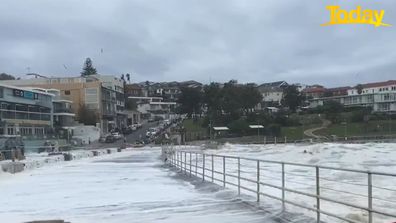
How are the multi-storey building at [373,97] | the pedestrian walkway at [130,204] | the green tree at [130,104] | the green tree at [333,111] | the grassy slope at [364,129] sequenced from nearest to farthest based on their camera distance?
the pedestrian walkway at [130,204], the grassy slope at [364,129], the green tree at [333,111], the multi-storey building at [373,97], the green tree at [130,104]

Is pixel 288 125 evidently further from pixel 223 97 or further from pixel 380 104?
pixel 380 104

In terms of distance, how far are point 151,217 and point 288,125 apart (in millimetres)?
117032

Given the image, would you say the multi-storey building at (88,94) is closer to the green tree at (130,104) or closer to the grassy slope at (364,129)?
the green tree at (130,104)

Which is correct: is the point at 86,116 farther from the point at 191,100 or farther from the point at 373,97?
the point at 373,97

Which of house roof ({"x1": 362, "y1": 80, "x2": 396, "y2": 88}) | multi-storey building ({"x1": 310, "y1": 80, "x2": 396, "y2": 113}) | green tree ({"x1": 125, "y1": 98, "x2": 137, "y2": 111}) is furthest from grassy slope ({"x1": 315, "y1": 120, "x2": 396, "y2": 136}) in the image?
green tree ({"x1": 125, "y1": 98, "x2": 137, "y2": 111})

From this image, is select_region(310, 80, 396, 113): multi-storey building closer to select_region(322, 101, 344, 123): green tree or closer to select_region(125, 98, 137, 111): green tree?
select_region(322, 101, 344, 123): green tree

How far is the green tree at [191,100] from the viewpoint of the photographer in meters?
152

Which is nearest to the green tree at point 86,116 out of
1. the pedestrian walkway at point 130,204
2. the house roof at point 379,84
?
the house roof at point 379,84

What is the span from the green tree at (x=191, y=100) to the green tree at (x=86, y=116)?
32715 mm

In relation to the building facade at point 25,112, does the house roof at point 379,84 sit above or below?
above

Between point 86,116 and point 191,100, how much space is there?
119 ft

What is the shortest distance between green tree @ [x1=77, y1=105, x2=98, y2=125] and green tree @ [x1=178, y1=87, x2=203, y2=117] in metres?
32.7

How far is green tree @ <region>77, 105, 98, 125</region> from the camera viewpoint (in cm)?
12388

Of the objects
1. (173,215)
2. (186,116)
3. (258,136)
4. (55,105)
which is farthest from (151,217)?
(186,116)
